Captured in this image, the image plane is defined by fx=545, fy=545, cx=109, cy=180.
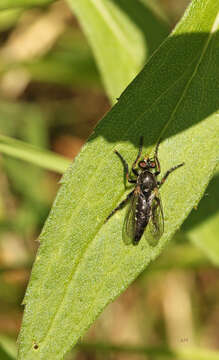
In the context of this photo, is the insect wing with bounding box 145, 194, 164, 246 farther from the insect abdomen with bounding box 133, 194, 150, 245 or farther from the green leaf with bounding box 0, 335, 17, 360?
the green leaf with bounding box 0, 335, 17, 360

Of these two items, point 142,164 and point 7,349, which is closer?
point 142,164

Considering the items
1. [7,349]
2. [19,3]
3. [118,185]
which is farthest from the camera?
[7,349]

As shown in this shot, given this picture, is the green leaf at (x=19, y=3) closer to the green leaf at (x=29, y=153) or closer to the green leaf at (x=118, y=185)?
the green leaf at (x=29, y=153)

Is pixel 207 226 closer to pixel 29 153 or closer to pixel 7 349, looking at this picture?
pixel 29 153

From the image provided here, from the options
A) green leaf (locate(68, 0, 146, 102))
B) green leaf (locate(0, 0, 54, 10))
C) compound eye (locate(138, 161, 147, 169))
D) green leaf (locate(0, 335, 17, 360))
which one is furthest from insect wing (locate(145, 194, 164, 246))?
green leaf (locate(0, 0, 54, 10))

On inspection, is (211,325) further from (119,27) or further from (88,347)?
(119,27)

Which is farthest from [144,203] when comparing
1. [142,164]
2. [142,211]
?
[142,164]
